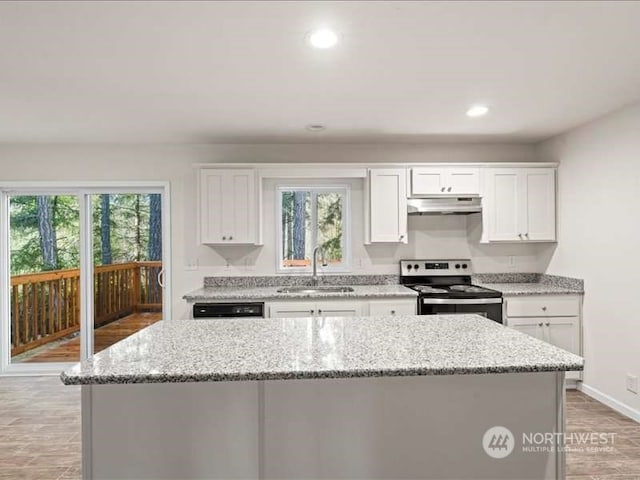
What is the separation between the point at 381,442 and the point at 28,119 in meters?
3.68

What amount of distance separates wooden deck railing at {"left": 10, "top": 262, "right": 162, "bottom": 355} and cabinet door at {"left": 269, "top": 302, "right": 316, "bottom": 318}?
1482mm

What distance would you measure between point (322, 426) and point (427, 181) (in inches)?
116

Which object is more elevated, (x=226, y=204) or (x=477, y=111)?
(x=477, y=111)

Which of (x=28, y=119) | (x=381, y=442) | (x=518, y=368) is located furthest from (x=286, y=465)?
(x=28, y=119)

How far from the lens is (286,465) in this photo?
160 centimetres

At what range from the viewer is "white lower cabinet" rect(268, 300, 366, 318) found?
11.9 feet

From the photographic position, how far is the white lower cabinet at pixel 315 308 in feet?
11.9

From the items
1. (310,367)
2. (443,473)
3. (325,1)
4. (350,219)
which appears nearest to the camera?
(310,367)

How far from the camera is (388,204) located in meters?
4.04

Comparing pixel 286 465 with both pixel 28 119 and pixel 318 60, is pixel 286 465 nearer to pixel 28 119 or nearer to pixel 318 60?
pixel 318 60

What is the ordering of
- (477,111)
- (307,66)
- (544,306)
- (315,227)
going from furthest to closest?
(315,227) → (544,306) → (477,111) → (307,66)

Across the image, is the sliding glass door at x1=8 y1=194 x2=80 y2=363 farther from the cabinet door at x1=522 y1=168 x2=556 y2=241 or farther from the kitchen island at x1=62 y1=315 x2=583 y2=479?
the cabinet door at x1=522 y1=168 x2=556 y2=241

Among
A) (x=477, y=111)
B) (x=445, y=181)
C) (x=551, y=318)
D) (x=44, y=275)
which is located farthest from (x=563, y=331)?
(x=44, y=275)

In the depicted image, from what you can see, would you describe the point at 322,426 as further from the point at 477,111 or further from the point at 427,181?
the point at 427,181
